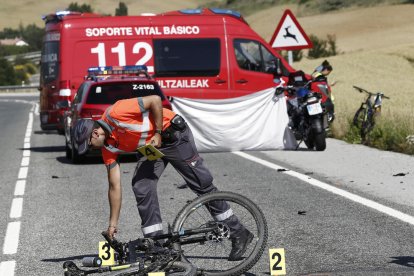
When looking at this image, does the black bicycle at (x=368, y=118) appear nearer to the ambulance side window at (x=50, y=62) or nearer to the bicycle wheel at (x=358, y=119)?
the bicycle wheel at (x=358, y=119)

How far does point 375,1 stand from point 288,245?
427 feet

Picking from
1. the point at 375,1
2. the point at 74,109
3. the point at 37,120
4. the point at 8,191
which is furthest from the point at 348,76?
the point at 375,1

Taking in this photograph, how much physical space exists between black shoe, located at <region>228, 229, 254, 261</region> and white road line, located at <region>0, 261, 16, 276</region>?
5.93 ft

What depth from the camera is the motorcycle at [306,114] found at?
1806 centimetres

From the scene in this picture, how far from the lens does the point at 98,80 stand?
59.2 ft

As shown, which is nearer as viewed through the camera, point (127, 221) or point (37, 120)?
point (127, 221)

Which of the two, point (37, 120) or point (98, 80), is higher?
point (98, 80)

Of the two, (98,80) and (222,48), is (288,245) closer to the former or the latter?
(98,80)

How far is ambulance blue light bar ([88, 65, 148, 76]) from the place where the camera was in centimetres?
1891

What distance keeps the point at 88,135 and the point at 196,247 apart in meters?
1.12

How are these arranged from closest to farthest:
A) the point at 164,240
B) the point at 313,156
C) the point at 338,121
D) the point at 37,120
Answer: the point at 164,240 → the point at 313,156 → the point at 338,121 → the point at 37,120

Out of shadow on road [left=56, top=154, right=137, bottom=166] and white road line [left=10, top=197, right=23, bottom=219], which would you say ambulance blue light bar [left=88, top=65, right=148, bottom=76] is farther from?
white road line [left=10, top=197, right=23, bottom=219]

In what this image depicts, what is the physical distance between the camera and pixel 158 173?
296 inches

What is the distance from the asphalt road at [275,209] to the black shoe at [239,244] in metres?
0.30
